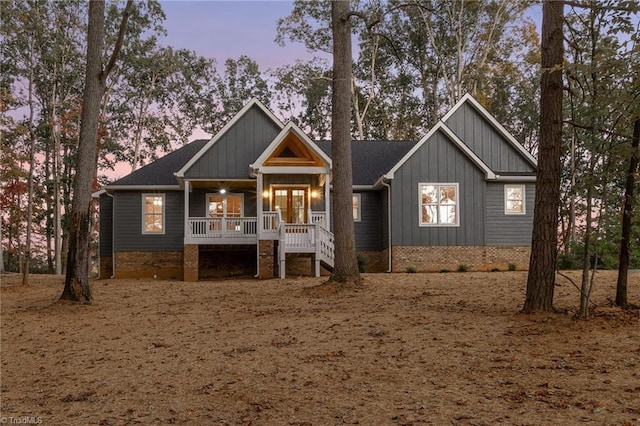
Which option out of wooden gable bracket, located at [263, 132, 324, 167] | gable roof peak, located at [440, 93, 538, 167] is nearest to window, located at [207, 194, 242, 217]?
wooden gable bracket, located at [263, 132, 324, 167]

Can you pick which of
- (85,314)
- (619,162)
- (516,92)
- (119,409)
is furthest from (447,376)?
(516,92)

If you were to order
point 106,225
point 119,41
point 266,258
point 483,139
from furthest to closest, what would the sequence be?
point 106,225 < point 483,139 < point 266,258 < point 119,41

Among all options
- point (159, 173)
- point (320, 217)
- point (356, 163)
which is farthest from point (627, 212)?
point (159, 173)

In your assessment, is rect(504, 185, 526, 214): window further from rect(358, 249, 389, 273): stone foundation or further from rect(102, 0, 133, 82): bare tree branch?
rect(102, 0, 133, 82): bare tree branch

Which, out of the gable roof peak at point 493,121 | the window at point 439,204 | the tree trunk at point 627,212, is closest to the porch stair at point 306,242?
the window at point 439,204

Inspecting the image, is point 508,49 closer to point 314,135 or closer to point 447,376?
point 314,135

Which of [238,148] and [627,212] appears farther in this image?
[238,148]

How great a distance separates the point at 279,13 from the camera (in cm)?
3503

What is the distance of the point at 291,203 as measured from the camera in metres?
23.0

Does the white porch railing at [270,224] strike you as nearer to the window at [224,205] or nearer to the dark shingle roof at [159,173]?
the window at [224,205]

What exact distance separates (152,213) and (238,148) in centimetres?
431

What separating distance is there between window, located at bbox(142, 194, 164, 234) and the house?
4cm

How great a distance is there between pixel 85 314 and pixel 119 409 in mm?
6379

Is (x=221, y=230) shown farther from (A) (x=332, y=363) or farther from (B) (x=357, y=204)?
(A) (x=332, y=363)
